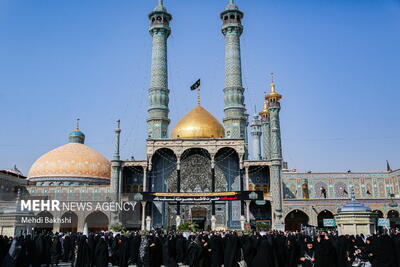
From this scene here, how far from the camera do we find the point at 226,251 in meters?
10.0

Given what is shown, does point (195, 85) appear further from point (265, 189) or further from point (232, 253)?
point (232, 253)

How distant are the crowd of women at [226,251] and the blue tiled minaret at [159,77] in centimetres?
1827

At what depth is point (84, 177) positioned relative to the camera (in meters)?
36.8

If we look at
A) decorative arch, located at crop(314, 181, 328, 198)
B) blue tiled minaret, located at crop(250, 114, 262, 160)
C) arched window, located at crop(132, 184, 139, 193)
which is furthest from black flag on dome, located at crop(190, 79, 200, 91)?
blue tiled minaret, located at crop(250, 114, 262, 160)

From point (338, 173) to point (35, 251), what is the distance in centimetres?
2607

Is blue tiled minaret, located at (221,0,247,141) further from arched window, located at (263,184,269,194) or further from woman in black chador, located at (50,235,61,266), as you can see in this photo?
woman in black chador, located at (50,235,61,266)

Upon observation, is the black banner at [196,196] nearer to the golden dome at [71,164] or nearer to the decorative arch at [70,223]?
the decorative arch at [70,223]

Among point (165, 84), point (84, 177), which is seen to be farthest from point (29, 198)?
point (165, 84)

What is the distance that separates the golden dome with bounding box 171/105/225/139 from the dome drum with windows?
8061mm

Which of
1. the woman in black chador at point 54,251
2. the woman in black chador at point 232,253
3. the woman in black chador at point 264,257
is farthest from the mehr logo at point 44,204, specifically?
the woman in black chador at point 264,257

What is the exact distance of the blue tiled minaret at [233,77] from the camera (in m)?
32.5

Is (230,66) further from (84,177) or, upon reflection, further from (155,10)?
(84,177)

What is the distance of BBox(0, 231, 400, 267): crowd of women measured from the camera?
7.78 m

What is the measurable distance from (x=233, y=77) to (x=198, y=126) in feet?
16.1
